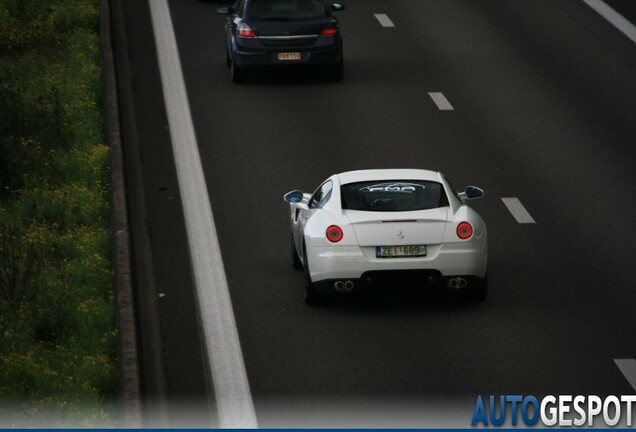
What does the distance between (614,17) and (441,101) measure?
9.42 m

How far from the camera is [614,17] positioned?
38.0 metres

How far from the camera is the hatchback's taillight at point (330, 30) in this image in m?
31.1

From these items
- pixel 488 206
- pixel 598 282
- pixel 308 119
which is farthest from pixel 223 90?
pixel 598 282

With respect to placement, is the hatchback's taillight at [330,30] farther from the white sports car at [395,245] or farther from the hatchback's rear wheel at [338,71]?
the white sports car at [395,245]

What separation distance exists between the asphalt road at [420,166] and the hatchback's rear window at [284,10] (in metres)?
1.23

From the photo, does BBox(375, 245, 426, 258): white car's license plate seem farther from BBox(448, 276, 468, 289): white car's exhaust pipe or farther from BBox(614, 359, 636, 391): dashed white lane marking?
BBox(614, 359, 636, 391): dashed white lane marking

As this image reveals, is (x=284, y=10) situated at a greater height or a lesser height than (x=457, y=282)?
lesser

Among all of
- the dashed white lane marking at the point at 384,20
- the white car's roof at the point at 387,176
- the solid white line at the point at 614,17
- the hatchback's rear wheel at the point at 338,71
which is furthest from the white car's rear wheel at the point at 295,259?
the dashed white lane marking at the point at 384,20

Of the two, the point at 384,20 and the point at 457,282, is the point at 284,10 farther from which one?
the point at 457,282

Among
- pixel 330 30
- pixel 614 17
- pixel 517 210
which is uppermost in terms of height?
pixel 517 210

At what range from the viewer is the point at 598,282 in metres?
18.9

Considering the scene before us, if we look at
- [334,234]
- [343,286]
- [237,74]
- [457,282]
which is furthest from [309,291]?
[237,74]

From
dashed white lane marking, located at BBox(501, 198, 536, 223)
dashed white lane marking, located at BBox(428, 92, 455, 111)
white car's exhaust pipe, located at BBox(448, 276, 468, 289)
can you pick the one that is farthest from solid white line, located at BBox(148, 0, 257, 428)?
dashed white lane marking, located at BBox(428, 92, 455, 111)

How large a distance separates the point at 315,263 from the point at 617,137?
10951 mm
